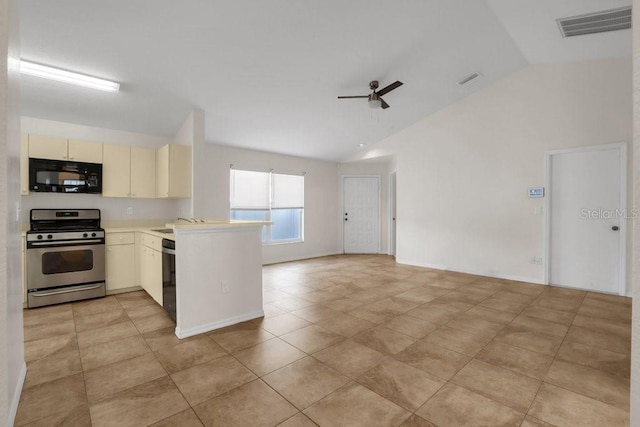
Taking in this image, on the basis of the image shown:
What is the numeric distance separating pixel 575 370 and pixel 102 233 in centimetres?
534

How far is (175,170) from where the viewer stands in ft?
14.1

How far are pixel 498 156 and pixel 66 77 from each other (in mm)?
6156

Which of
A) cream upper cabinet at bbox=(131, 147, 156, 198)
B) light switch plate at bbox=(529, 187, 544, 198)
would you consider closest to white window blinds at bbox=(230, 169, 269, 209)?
cream upper cabinet at bbox=(131, 147, 156, 198)

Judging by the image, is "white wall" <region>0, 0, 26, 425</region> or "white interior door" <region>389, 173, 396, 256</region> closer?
"white wall" <region>0, 0, 26, 425</region>

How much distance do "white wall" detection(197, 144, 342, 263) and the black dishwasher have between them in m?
2.08

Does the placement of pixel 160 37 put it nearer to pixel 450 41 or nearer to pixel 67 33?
pixel 67 33

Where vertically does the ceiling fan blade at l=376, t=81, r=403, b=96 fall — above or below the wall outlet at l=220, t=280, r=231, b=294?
above

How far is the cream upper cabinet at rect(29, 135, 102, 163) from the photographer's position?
373cm

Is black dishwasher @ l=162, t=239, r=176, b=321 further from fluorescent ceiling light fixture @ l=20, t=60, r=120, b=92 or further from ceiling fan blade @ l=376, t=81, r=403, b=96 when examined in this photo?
ceiling fan blade @ l=376, t=81, r=403, b=96

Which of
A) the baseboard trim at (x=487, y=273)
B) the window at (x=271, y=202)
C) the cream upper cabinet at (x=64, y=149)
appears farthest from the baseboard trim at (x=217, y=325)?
the baseboard trim at (x=487, y=273)

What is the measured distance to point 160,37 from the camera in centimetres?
286

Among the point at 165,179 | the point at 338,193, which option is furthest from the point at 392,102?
the point at 165,179

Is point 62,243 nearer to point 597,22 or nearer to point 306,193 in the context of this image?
point 306,193
